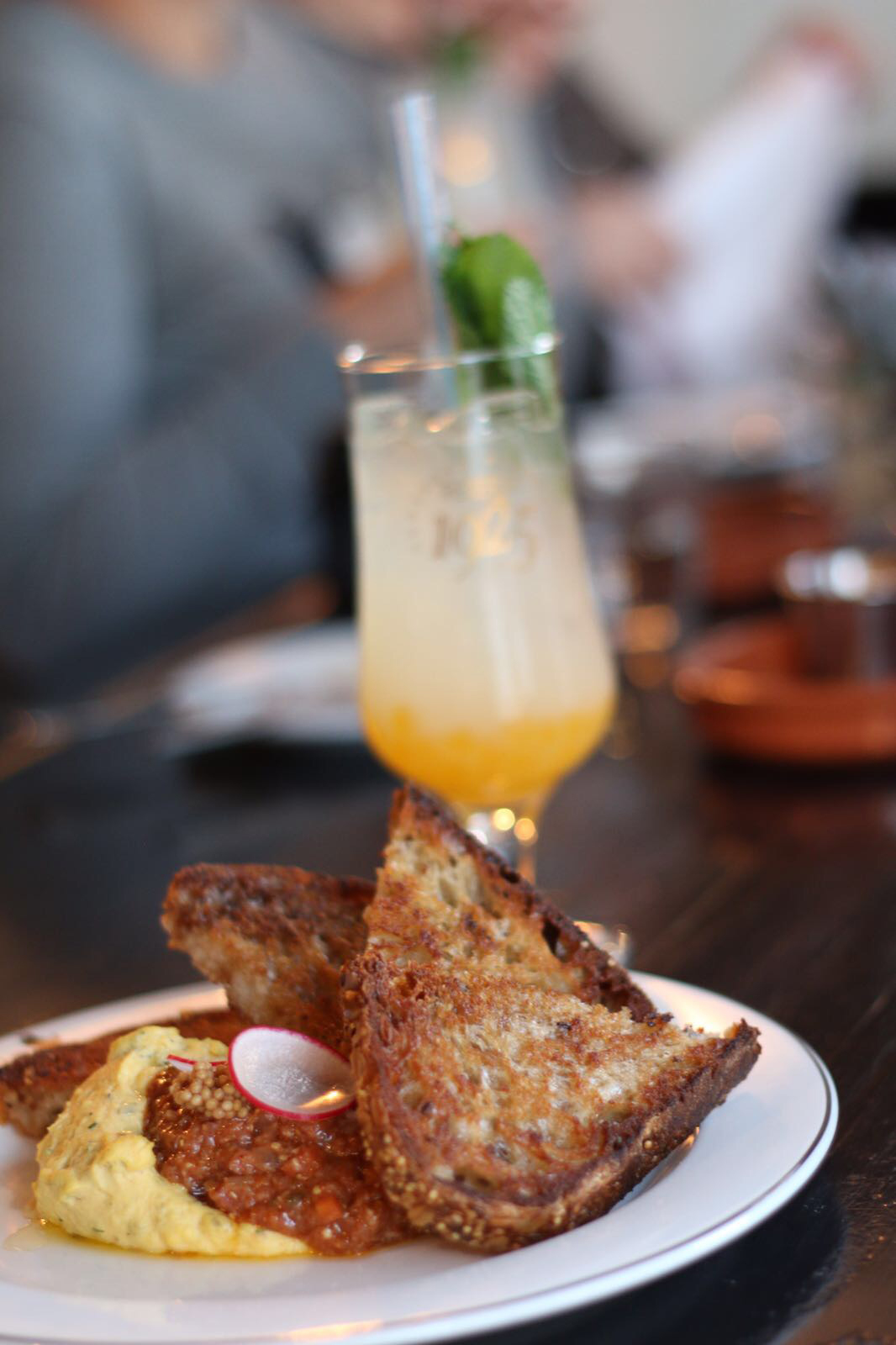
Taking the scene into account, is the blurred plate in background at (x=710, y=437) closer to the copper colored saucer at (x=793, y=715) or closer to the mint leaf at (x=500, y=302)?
the copper colored saucer at (x=793, y=715)

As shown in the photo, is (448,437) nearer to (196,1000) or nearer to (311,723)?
(196,1000)

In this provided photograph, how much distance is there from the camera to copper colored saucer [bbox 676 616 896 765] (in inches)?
49.7

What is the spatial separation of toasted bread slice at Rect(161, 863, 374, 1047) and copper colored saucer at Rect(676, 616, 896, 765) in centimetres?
65

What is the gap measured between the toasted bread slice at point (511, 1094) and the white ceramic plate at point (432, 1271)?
0.05 feet

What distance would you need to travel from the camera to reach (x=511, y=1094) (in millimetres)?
597

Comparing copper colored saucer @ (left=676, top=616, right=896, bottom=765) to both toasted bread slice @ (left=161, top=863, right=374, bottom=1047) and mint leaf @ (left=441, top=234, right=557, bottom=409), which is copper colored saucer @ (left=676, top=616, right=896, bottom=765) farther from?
toasted bread slice @ (left=161, top=863, right=374, bottom=1047)

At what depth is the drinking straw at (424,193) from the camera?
0.96 meters

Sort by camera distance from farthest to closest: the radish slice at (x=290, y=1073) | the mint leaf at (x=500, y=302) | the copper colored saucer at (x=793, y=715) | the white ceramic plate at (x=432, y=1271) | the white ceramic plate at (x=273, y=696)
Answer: the white ceramic plate at (x=273, y=696), the copper colored saucer at (x=793, y=715), the mint leaf at (x=500, y=302), the radish slice at (x=290, y=1073), the white ceramic plate at (x=432, y=1271)

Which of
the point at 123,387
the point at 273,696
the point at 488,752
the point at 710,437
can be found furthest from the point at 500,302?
the point at 123,387

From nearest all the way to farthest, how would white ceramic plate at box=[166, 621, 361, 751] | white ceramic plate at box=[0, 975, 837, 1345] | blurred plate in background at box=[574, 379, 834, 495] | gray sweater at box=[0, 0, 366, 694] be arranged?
white ceramic plate at box=[0, 975, 837, 1345] → white ceramic plate at box=[166, 621, 361, 751] → blurred plate in background at box=[574, 379, 834, 495] → gray sweater at box=[0, 0, 366, 694]

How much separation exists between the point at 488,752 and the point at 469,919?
275 millimetres

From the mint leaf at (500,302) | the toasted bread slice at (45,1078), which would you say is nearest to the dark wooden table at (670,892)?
the toasted bread slice at (45,1078)

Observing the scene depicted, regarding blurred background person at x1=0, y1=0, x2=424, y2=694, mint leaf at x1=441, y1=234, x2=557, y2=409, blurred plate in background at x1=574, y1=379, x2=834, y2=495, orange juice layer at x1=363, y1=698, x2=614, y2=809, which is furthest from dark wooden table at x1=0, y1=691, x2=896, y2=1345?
blurred background person at x1=0, y1=0, x2=424, y2=694

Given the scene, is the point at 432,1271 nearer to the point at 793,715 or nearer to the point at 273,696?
the point at 793,715
